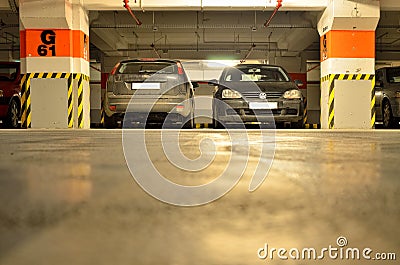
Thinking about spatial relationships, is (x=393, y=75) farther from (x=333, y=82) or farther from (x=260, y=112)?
(x=260, y=112)

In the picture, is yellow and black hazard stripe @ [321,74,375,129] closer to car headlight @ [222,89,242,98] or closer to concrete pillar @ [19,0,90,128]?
car headlight @ [222,89,242,98]

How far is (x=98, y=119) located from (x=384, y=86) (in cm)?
912

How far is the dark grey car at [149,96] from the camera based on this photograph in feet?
25.9

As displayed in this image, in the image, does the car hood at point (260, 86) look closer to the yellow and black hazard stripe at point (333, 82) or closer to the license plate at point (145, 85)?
the license plate at point (145, 85)

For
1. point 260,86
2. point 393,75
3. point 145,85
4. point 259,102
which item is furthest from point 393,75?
point 145,85

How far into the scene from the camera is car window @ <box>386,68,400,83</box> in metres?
11.9

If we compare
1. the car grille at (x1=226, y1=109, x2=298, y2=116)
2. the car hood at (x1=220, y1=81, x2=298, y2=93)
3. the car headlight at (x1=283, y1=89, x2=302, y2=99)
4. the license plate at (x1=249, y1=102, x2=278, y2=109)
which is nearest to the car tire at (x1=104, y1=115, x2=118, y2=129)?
the car grille at (x1=226, y1=109, x2=298, y2=116)

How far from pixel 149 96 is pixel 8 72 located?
519 centimetres

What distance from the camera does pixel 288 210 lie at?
126 cm

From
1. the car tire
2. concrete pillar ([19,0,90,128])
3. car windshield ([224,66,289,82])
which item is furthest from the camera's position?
concrete pillar ([19,0,90,128])

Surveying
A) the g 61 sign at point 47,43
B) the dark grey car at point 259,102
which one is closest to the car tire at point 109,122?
the dark grey car at point 259,102

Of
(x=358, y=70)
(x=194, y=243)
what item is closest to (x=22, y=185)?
(x=194, y=243)

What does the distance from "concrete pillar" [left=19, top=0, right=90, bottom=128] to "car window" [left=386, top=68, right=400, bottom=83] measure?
265 inches

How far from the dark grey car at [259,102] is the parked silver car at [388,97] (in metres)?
3.50
